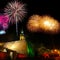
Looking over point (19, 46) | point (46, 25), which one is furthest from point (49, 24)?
point (19, 46)

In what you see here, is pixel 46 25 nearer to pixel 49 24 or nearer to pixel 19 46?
pixel 49 24

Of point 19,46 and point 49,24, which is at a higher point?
point 49,24

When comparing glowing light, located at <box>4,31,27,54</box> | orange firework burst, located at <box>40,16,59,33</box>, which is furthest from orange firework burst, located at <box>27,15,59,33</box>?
glowing light, located at <box>4,31,27,54</box>

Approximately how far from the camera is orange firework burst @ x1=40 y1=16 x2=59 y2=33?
77.8 ft

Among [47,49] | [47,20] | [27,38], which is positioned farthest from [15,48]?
[47,20]

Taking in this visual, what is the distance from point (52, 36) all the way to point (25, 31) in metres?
3.67

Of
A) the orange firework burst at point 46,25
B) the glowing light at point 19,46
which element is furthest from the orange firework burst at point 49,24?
the glowing light at point 19,46

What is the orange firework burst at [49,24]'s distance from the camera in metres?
23.7

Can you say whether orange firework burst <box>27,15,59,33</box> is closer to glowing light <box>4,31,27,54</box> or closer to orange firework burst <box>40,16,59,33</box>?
orange firework burst <box>40,16,59,33</box>

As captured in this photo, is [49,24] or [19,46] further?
[49,24]

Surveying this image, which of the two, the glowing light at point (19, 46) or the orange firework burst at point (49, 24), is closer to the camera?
the glowing light at point (19, 46)

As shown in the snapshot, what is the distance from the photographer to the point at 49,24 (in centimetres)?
2338

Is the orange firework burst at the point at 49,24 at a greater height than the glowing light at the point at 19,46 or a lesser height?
greater

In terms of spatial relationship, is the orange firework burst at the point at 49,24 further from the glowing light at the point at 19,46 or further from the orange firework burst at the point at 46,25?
the glowing light at the point at 19,46
